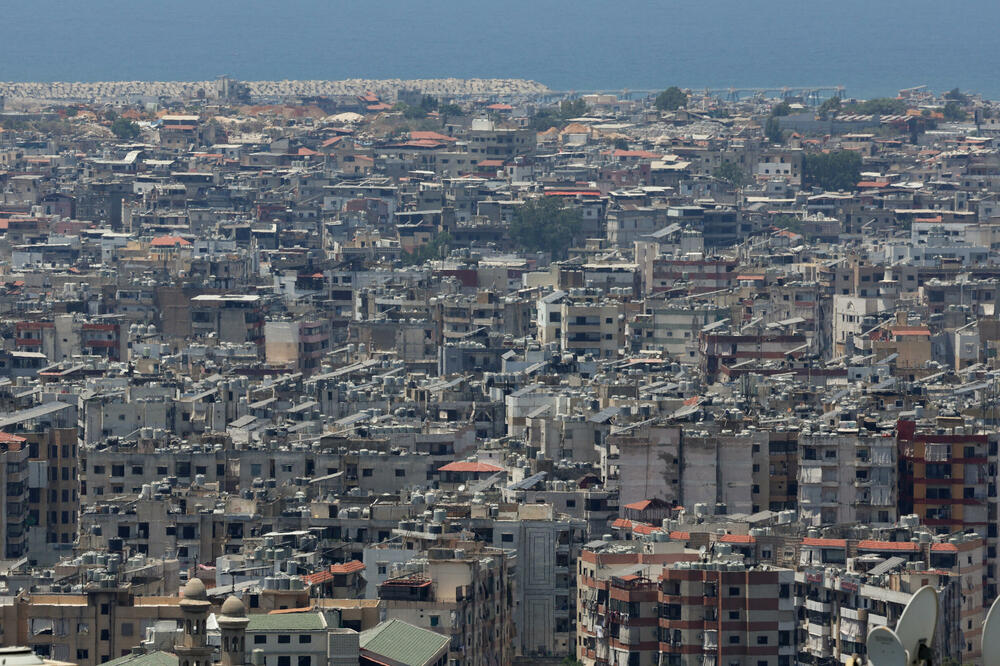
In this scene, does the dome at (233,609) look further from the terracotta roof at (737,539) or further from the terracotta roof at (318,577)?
→ the terracotta roof at (737,539)

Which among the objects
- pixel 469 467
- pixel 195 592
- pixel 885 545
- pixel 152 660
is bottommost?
pixel 152 660

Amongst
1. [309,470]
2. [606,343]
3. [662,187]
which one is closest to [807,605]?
[309,470]

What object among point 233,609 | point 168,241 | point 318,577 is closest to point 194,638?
point 233,609

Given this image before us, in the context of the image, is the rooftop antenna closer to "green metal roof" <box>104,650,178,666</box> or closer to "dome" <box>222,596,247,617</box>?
"dome" <box>222,596,247,617</box>

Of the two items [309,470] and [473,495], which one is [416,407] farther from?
[473,495]

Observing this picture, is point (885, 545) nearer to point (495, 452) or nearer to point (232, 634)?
point (495, 452)

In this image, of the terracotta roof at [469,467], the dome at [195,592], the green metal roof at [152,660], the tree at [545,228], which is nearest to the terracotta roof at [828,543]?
the terracotta roof at [469,467]
